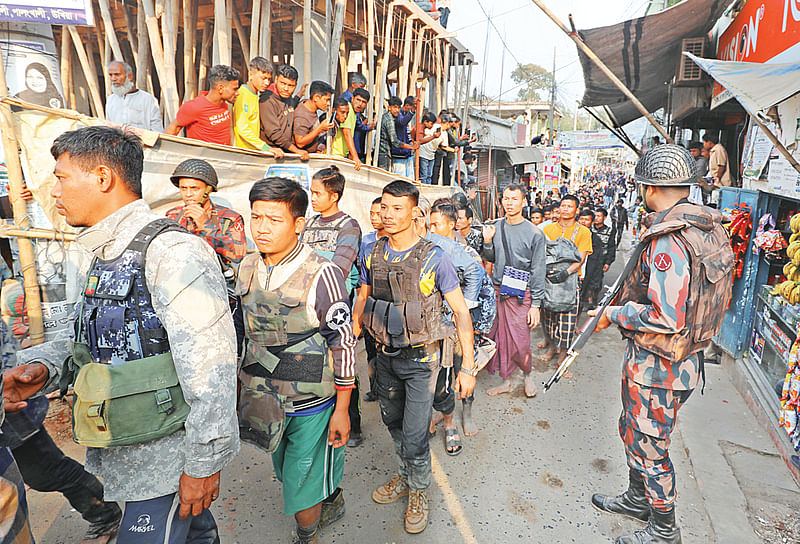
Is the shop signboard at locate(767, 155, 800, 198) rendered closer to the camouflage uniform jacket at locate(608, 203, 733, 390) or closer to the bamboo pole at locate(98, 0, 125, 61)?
the camouflage uniform jacket at locate(608, 203, 733, 390)

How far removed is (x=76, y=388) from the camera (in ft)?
4.74

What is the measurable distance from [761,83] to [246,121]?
4306 millimetres

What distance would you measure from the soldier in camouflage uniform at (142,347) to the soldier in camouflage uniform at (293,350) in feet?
1.47

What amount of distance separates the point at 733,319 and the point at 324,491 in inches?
185

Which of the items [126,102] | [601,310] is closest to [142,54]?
[126,102]

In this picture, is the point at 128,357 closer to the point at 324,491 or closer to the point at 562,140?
the point at 324,491

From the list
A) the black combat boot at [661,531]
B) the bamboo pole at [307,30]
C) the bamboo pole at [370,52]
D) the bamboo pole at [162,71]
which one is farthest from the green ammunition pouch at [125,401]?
→ the bamboo pole at [370,52]

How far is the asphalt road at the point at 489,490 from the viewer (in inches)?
101

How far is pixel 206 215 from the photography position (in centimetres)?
330

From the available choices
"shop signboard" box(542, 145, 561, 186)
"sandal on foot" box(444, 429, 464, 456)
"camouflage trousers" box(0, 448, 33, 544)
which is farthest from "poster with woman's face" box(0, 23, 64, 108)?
"shop signboard" box(542, 145, 561, 186)

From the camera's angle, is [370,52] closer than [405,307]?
No

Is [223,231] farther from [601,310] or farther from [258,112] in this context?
[601,310]

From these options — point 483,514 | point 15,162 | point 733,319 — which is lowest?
point 483,514

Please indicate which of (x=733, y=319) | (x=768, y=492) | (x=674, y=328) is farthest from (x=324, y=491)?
(x=733, y=319)
